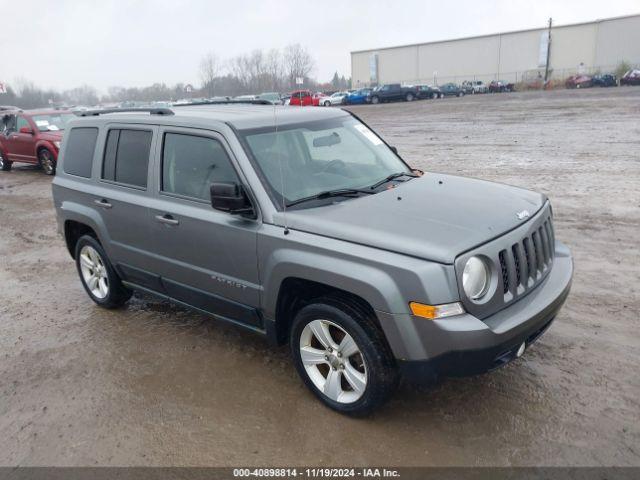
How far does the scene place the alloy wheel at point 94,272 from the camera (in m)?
5.30

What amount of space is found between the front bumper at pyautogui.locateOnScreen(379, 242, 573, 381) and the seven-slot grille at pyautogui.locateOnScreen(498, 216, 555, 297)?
0.14 m

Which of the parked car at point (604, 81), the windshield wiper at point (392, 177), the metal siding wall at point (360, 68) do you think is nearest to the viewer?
the windshield wiper at point (392, 177)

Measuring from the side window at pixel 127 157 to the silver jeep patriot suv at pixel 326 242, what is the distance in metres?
0.02

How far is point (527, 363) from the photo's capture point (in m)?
3.94

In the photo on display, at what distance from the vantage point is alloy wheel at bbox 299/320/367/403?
3.37 metres

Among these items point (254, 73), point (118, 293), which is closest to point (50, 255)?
point (118, 293)

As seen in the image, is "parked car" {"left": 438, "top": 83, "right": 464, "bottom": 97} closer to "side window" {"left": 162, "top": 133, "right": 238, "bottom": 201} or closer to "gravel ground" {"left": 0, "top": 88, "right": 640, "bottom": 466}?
"gravel ground" {"left": 0, "top": 88, "right": 640, "bottom": 466}

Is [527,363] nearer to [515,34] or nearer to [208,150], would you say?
[208,150]

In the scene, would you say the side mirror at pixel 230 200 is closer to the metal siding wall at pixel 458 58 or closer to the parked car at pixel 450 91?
the parked car at pixel 450 91

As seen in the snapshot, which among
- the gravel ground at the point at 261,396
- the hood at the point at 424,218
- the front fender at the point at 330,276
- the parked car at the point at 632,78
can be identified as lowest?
the gravel ground at the point at 261,396

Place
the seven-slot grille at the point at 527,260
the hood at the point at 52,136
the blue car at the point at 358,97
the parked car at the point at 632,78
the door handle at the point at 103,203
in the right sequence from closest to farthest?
1. the seven-slot grille at the point at 527,260
2. the door handle at the point at 103,203
3. the hood at the point at 52,136
4. the blue car at the point at 358,97
5. the parked car at the point at 632,78

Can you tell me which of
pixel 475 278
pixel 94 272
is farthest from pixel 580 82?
pixel 475 278

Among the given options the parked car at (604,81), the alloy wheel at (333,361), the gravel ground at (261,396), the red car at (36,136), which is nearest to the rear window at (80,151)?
the gravel ground at (261,396)

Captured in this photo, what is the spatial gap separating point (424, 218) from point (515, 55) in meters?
84.8
